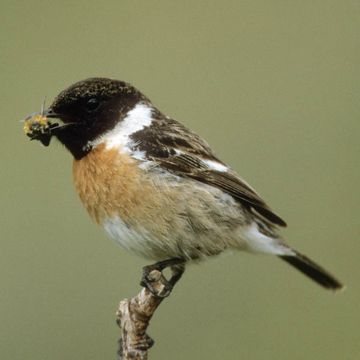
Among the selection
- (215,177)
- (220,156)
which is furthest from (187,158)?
(220,156)

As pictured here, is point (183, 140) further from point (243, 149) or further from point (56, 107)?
point (243, 149)

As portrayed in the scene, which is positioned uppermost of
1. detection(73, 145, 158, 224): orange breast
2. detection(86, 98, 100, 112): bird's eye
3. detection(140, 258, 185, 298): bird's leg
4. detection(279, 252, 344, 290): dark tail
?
detection(86, 98, 100, 112): bird's eye

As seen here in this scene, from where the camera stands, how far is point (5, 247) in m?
8.64

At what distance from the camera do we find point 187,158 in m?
6.57

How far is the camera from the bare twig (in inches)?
223

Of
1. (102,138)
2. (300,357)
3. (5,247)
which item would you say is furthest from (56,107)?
(300,357)

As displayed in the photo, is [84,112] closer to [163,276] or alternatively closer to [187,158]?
[187,158]

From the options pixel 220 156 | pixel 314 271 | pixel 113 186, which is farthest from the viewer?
pixel 220 156

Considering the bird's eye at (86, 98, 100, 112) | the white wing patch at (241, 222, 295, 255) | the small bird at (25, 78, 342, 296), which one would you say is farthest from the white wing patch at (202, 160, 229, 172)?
the bird's eye at (86, 98, 100, 112)

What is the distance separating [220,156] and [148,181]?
2380mm

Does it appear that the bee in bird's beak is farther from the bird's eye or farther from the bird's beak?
the bird's eye

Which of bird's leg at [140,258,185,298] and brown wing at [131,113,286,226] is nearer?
bird's leg at [140,258,185,298]

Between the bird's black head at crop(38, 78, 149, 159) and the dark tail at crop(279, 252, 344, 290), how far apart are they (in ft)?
5.98

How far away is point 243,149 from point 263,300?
1.53m
